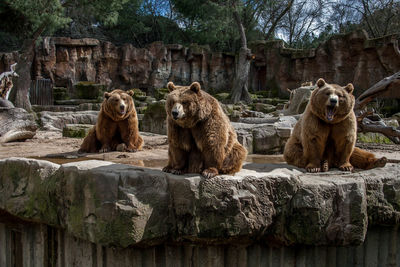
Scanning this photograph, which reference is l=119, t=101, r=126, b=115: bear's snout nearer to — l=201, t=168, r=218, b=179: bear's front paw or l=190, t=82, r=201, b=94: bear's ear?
l=190, t=82, r=201, b=94: bear's ear

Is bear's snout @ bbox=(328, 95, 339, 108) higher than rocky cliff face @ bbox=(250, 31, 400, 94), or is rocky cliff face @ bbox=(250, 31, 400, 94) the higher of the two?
rocky cliff face @ bbox=(250, 31, 400, 94)

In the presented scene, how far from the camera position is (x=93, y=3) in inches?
653

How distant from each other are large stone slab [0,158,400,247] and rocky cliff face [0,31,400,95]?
17689 mm

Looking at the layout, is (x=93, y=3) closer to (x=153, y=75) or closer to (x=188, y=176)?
(x=153, y=75)

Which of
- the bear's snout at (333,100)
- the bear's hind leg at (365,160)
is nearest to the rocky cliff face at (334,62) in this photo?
the bear's hind leg at (365,160)

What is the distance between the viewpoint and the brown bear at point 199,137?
294 centimetres

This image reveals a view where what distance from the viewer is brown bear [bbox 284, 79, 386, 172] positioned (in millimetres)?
3441

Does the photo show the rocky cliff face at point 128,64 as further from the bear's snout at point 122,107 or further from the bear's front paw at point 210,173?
the bear's front paw at point 210,173

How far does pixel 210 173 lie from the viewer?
9.51ft

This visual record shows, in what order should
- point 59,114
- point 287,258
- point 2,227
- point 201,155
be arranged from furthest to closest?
point 59,114 → point 2,227 → point 287,258 → point 201,155

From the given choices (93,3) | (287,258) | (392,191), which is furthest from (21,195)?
(93,3)

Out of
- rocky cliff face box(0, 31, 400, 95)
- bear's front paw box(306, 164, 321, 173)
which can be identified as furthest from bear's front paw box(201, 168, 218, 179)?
rocky cliff face box(0, 31, 400, 95)

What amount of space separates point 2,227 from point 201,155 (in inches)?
111

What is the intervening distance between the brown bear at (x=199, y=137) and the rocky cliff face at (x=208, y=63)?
18.1m
